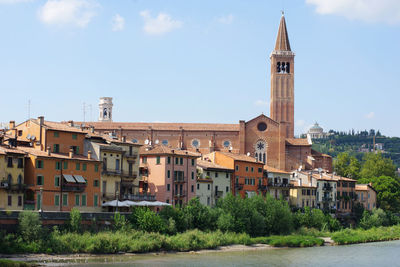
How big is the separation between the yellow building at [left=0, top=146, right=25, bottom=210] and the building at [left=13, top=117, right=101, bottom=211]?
0.86 meters

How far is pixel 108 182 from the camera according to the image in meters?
63.0

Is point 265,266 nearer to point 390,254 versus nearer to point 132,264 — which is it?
point 132,264

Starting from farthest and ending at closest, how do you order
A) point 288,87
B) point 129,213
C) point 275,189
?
point 288,87 < point 275,189 < point 129,213

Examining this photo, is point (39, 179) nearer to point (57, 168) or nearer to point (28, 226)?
point (57, 168)

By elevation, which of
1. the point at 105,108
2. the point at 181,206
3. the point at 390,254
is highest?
the point at 105,108

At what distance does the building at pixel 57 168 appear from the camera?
56.0 metres

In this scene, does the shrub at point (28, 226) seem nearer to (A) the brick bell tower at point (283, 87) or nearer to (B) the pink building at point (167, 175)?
(B) the pink building at point (167, 175)

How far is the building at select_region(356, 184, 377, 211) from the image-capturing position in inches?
4092

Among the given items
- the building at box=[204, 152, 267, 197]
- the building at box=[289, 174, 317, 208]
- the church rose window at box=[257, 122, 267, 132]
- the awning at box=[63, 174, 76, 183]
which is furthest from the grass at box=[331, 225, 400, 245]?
the awning at box=[63, 174, 76, 183]

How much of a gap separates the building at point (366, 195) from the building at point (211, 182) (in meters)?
31.5

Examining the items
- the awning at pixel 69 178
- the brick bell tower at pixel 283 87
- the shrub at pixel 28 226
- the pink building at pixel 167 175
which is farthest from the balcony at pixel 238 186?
the brick bell tower at pixel 283 87

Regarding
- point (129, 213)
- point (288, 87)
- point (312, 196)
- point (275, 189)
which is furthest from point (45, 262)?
point (288, 87)

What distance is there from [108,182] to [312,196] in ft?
129

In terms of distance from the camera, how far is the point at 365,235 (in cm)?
8369
